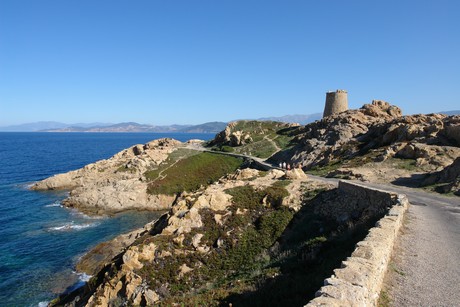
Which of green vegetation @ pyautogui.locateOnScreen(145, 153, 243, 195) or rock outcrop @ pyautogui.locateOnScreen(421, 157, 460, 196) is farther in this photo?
green vegetation @ pyautogui.locateOnScreen(145, 153, 243, 195)

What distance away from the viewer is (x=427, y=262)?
12289mm

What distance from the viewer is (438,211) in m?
20.4

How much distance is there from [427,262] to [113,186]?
61.4m

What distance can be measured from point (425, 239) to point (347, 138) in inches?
1783

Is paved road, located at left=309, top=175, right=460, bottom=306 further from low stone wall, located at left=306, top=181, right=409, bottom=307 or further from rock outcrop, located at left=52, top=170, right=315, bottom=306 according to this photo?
rock outcrop, located at left=52, top=170, right=315, bottom=306

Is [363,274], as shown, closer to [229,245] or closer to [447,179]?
[229,245]

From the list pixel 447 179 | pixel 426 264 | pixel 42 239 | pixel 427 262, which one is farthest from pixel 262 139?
pixel 426 264

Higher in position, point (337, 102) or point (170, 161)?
point (337, 102)

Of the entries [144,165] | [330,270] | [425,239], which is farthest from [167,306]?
[144,165]

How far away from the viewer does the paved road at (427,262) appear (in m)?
9.88

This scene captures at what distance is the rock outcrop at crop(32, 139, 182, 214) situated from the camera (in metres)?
59.2

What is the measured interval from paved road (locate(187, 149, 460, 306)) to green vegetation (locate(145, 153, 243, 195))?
171 ft

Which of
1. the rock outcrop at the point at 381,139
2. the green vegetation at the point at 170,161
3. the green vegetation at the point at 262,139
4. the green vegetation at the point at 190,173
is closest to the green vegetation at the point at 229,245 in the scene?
the rock outcrop at the point at 381,139

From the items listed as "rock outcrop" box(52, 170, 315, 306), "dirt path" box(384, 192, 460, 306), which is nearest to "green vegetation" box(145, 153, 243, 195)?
"rock outcrop" box(52, 170, 315, 306)
